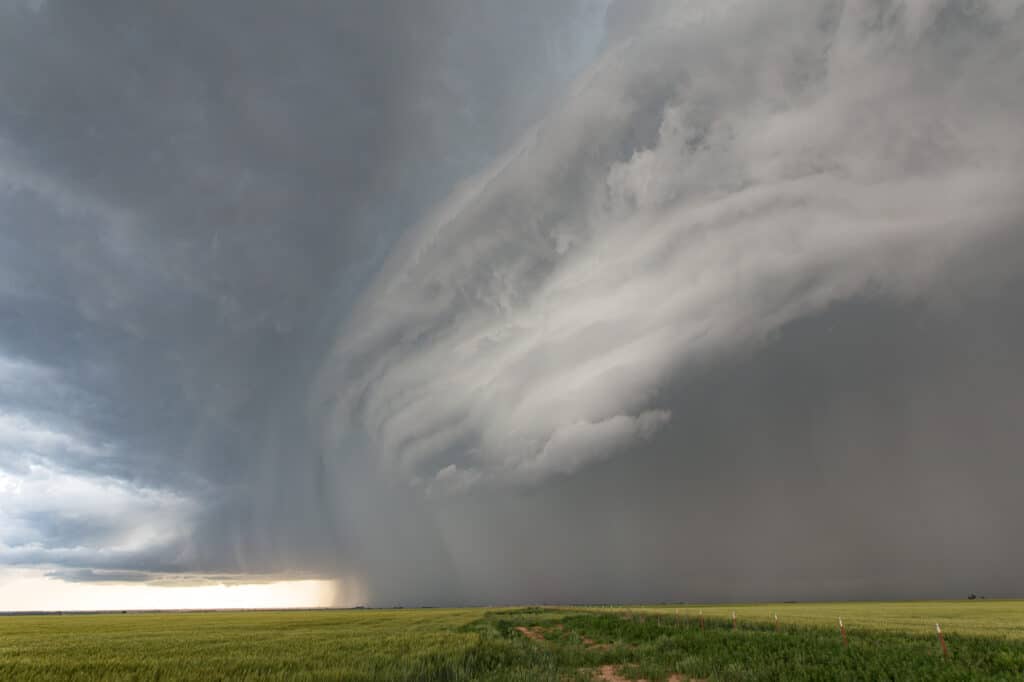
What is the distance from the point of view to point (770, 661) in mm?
23391

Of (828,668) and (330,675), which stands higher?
(330,675)

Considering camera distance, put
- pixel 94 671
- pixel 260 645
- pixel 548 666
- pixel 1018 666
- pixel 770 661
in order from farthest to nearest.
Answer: pixel 260 645 < pixel 548 666 < pixel 770 661 < pixel 94 671 < pixel 1018 666

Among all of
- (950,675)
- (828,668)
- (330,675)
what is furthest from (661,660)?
(330,675)

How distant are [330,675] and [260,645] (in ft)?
54.7

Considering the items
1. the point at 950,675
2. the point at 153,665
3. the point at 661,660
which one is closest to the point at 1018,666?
the point at 950,675

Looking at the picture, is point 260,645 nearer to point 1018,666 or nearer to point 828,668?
point 828,668

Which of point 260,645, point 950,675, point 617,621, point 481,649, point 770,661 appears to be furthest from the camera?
point 617,621

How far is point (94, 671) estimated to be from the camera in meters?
21.9

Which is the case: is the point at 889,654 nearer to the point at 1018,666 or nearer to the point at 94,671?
the point at 1018,666

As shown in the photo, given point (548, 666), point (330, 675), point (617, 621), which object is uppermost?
point (330, 675)

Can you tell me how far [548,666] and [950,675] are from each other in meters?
16.0

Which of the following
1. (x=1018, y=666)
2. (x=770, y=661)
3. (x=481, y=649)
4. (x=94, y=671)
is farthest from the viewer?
(x=481, y=649)

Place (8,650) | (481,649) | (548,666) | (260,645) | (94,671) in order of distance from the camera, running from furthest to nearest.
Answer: (260,645) → (8,650) → (481,649) → (548,666) → (94,671)

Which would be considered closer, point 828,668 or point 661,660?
→ point 828,668
